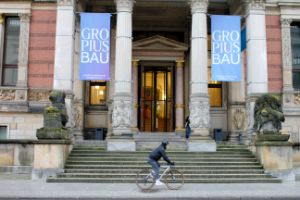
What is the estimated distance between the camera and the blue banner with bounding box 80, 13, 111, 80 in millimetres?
18828

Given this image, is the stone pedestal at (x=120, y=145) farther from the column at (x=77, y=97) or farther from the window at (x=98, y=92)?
the window at (x=98, y=92)

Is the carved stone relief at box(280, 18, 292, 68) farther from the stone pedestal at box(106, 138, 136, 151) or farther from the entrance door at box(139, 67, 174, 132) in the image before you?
the stone pedestal at box(106, 138, 136, 151)

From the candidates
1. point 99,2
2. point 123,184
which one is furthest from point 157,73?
point 123,184

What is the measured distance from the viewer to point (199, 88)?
19.3 m

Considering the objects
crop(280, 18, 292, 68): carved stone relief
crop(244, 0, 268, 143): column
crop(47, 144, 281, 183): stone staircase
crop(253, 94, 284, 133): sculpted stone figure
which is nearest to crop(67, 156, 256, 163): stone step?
crop(47, 144, 281, 183): stone staircase

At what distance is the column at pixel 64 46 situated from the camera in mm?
19531

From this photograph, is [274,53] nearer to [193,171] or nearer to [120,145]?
[193,171]

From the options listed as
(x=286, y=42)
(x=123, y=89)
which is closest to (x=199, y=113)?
(x=123, y=89)

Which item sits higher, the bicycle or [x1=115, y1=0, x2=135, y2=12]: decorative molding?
[x1=115, y1=0, x2=135, y2=12]: decorative molding

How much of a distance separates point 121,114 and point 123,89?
1229 millimetres

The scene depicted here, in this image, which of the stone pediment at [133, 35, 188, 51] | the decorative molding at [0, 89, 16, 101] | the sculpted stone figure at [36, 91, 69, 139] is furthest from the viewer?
the stone pediment at [133, 35, 188, 51]

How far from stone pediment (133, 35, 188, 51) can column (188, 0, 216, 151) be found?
3.97 meters

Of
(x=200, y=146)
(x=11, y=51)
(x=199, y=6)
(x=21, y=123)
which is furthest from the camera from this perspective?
(x=11, y=51)

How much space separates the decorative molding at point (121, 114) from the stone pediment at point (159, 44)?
562 cm
